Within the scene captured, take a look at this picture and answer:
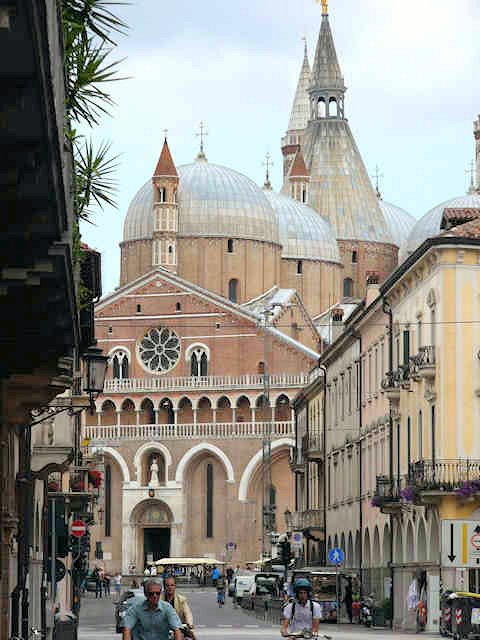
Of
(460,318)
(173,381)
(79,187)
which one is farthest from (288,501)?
(79,187)

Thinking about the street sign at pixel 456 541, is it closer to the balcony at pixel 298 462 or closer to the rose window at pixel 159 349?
the balcony at pixel 298 462

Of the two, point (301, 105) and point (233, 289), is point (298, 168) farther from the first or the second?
point (233, 289)

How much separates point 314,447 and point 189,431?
30.8m

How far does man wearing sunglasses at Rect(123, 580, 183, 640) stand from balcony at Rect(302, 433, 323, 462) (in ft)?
168

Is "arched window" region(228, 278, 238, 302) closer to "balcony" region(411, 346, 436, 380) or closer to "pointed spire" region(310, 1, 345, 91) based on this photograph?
"pointed spire" region(310, 1, 345, 91)

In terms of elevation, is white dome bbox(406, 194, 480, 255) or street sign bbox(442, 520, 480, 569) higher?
white dome bbox(406, 194, 480, 255)

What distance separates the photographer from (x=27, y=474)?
2245 centimetres

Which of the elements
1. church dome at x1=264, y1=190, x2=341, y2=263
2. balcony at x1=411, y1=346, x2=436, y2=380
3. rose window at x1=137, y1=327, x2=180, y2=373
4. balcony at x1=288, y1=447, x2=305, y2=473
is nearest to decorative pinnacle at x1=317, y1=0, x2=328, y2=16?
church dome at x1=264, y1=190, x2=341, y2=263

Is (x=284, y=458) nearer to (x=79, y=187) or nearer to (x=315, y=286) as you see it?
(x=315, y=286)

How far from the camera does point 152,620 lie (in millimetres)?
13117

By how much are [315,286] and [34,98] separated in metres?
105

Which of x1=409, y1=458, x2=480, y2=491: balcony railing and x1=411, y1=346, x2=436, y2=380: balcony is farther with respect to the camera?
x1=411, y1=346, x2=436, y2=380: balcony

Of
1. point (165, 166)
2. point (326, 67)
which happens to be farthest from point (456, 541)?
point (326, 67)

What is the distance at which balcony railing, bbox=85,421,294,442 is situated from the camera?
310 ft
